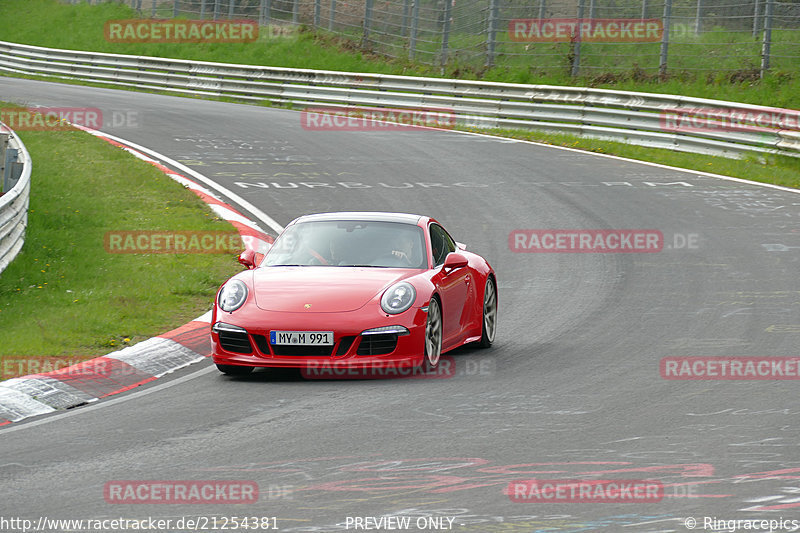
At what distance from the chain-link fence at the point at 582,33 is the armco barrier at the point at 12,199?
57.5 ft

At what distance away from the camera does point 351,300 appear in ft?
30.3

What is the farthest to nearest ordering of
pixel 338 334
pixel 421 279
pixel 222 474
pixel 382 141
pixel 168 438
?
pixel 382 141 → pixel 421 279 → pixel 338 334 → pixel 168 438 → pixel 222 474

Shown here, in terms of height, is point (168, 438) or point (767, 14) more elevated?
point (767, 14)

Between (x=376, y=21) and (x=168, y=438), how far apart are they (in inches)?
1265

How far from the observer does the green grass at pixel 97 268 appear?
1041 centimetres

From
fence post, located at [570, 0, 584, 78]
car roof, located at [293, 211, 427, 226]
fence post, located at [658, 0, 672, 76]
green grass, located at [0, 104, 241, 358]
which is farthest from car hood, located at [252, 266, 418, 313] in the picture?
fence post, located at [570, 0, 584, 78]

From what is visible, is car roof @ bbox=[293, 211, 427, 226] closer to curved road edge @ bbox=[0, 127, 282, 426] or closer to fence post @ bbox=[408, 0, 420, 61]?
curved road edge @ bbox=[0, 127, 282, 426]

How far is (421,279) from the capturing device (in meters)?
9.68

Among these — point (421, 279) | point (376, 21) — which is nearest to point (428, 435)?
point (421, 279)

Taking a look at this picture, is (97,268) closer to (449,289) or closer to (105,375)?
(105,375)

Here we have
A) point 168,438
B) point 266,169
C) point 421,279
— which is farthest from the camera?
point 266,169

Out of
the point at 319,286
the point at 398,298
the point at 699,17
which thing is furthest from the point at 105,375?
the point at 699,17

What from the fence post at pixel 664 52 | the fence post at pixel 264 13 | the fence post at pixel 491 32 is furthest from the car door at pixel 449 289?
the fence post at pixel 264 13

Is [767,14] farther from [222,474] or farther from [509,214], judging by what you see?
[222,474]
